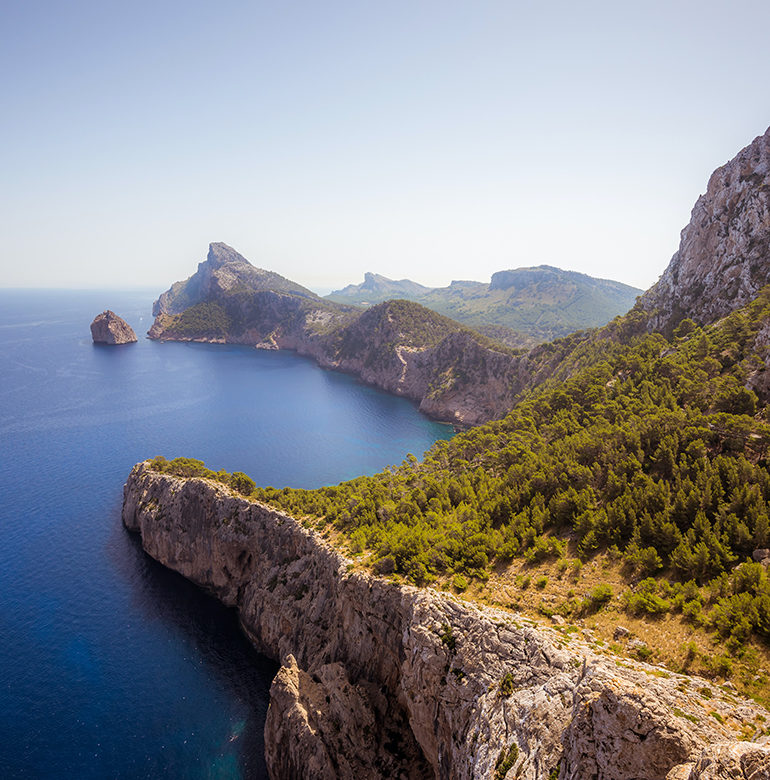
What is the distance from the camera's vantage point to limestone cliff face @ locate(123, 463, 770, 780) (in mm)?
16333

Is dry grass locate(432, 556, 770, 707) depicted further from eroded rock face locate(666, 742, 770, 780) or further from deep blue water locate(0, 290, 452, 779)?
deep blue water locate(0, 290, 452, 779)

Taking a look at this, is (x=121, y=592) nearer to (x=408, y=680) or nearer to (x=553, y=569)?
(x=408, y=680)

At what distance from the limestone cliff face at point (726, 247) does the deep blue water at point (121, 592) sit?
6282 cm

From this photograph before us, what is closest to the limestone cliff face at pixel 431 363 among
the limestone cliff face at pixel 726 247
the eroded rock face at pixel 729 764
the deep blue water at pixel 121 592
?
the deep blue water at pixel 121 592

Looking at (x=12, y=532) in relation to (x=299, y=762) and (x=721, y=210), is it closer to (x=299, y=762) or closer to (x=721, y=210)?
(x=299, y=762)

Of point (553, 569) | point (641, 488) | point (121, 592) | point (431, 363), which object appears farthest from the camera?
point (431, 363)

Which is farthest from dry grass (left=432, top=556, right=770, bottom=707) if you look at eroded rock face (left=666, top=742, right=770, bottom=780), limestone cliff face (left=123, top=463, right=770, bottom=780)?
eroded rock face (left=666, top=742, right=770, bottom=780)

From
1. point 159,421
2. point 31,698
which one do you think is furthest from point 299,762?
point 159,421

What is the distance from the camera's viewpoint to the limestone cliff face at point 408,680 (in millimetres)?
16333

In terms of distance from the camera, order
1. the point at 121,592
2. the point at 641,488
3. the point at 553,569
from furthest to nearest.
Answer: the point at 121,592, the point at 641,488, the point at 553,569

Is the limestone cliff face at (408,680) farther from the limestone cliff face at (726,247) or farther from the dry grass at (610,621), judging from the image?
the limestone cliff face at (726,247)

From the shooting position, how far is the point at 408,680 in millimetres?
30656

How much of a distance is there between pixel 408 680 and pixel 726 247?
6943cm

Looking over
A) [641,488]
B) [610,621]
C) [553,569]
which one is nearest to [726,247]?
[641,488]
